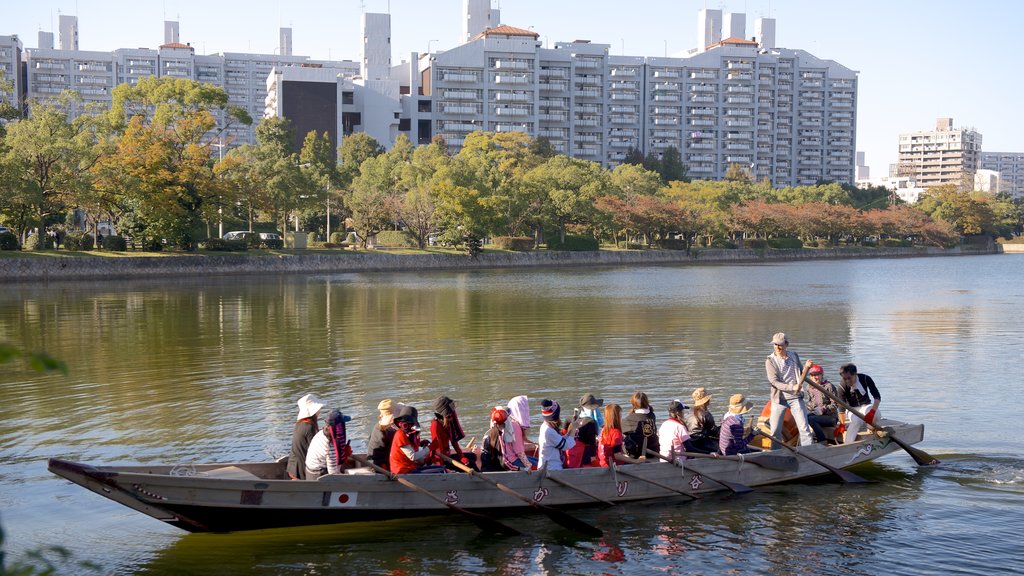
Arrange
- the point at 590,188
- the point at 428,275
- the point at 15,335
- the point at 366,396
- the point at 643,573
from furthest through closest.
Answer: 1. the point at 590,188
2. the point at 428,275
3. the point at 15,335
4. the point at 366,396
5. the point at 643,573

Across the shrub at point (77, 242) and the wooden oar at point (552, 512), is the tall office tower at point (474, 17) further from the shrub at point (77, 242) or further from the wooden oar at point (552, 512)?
the wooden oar at point (552, 512)

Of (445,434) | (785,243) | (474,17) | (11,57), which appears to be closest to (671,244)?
(785,243)

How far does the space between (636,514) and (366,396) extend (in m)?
9.63

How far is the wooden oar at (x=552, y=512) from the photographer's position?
12.4 metres

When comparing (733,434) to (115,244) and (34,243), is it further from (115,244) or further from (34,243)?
(34,243)

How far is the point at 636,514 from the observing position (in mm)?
13203

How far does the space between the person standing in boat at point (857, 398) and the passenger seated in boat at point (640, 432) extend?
3605 millimetres

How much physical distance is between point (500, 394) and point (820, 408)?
7.86 metres

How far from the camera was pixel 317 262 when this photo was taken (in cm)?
7088

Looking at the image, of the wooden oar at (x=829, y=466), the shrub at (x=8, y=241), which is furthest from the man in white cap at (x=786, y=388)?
the shrub at (x=8, y=241)

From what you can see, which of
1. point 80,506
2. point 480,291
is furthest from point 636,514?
point 480,291

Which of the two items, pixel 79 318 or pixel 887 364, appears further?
pixel 79 318

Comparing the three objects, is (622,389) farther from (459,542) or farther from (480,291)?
(480,291)

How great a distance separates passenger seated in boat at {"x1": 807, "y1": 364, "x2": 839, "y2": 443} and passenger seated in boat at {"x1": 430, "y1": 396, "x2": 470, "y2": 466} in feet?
19.3
